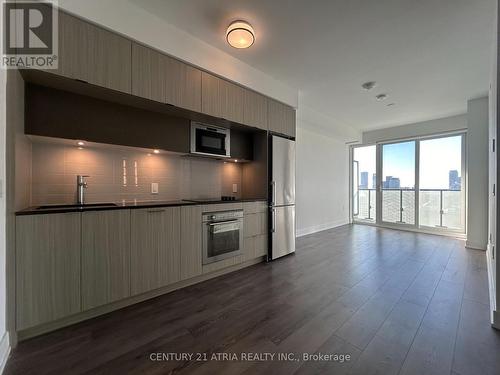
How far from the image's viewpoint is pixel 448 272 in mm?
2887

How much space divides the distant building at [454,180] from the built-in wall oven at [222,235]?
516 centimetres

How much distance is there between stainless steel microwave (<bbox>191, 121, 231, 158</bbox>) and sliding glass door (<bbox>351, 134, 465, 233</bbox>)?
197 inches

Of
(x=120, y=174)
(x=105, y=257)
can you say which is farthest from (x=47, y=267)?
(x=120, y=174)

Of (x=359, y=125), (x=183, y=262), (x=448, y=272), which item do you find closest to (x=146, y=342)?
(x=183, y=262)

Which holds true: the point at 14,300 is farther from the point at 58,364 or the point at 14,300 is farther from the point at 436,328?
the point at 436,328

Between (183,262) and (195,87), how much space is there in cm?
197

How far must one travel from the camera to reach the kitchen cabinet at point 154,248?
6.86 ft

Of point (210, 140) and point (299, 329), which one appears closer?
point (299, 329)

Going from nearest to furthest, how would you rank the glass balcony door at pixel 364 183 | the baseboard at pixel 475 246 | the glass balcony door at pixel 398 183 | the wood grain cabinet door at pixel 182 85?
1. the wood grain cabinet door at pixel 182 85
2. the baseboard at pixel 475 246
3. the glass balcony door at pixel 398 183
4. the glass balcony door at pixel 364 183

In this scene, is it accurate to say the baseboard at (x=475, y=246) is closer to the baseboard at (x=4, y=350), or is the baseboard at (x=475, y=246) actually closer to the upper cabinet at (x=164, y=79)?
the upper cabinet at (x=164, y=79)

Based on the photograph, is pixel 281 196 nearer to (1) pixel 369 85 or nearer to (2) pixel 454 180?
(1) pixel 369 85

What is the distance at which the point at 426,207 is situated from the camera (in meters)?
5.47

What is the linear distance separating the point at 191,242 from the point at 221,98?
70.2 inches

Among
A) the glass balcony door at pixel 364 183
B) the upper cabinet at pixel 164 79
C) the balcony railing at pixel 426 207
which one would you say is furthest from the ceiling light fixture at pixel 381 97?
the upper cabinet at pixel 164 79
